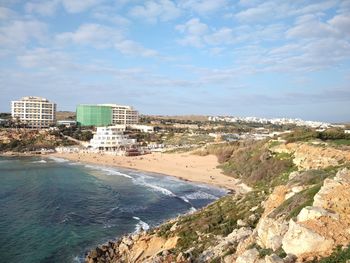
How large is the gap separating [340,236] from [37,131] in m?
108

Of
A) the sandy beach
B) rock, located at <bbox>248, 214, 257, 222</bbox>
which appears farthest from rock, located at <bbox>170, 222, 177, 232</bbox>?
the sandy beach

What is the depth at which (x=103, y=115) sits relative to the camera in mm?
147875

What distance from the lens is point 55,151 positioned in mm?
97312

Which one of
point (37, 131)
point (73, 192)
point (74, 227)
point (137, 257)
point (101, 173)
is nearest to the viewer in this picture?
point (137, 257)

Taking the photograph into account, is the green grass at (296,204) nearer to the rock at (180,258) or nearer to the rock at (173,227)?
the rock at (180,258)

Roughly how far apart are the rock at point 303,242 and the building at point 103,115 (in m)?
137

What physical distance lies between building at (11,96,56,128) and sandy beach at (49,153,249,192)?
46.6 m

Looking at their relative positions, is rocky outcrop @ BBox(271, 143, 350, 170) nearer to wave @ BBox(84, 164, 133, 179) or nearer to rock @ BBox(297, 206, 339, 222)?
rock @ BBox(297, 206, 339, 222)

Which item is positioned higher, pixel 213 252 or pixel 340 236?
pixel 340 236

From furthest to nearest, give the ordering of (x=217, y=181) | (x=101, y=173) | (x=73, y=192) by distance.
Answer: (x=101, y=173), (x=217, y=181), (x=73, y=192)

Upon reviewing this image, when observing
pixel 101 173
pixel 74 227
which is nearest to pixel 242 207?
pixel 74 227

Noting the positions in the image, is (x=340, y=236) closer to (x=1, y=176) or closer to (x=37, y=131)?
(x=1, y=176)

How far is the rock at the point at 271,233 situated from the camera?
41.6 feet

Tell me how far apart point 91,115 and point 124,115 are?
14197 millimetres
